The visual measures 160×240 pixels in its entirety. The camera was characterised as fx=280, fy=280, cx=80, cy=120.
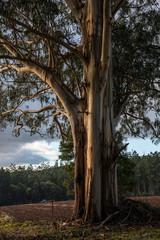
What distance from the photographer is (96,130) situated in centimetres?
618

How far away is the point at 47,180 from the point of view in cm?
4616

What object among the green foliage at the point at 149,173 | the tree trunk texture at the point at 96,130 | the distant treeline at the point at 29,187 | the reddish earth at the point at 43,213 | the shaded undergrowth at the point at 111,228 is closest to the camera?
the shaded undergrowth at the point at 111,228

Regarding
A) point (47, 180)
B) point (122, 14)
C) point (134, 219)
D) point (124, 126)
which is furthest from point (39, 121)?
point (47, 180)

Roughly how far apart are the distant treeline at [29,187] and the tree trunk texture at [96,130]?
3623 cm

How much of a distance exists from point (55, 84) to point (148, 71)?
3.27 meters

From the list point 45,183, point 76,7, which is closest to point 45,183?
point 45,183

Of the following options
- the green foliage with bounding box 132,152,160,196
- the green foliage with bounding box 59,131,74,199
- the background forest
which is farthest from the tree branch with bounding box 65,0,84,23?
the green foliage with bounding box 132,152,160,196

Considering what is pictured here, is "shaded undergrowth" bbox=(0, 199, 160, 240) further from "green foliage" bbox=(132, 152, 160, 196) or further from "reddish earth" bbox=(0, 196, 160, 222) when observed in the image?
"green foliage" bbox=(132, 152, 160, 196)

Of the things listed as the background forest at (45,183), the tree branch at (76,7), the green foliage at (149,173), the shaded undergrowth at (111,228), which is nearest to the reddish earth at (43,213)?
the shaded undergrowth at (111,228)

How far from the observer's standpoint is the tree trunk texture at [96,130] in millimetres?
6008

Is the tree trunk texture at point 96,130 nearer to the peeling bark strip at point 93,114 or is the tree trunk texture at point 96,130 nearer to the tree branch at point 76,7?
the peeling bark strip at point 93,114

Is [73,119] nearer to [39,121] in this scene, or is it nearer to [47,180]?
[39,121]

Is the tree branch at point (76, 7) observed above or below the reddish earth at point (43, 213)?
above

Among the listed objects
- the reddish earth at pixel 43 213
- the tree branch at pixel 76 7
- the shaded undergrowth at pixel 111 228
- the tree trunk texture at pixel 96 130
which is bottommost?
the reddish earth at pixel 43 213
